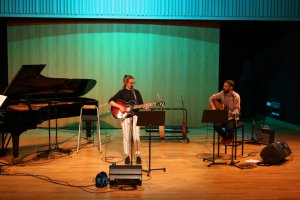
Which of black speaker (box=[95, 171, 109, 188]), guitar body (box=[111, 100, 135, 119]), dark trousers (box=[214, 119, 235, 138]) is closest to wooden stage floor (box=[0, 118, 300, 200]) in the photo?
black speaker (box=[95, 171, 109, 188])

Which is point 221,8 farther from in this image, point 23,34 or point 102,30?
point 23,34

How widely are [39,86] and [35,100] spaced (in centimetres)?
31

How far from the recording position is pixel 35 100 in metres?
8.80

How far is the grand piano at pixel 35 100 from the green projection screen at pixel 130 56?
2123mm

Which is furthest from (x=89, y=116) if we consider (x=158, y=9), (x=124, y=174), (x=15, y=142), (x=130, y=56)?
(x=158, y=9)

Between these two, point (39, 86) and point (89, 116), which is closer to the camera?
point (39, 86)

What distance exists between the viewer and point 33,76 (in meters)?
8.11

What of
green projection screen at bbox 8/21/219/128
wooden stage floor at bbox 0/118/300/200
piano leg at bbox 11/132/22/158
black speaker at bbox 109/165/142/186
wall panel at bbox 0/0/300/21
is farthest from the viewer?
green projection screen at bbox 8/21/219/128

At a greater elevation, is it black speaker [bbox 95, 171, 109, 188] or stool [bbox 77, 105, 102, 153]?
stool [bbox 77, 105, 102, 153]

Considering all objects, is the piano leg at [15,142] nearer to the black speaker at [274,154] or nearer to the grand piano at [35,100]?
the grand piano at [35,100]

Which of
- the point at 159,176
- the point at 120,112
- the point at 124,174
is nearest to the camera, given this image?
the point at 124,174

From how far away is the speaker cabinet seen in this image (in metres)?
9.45

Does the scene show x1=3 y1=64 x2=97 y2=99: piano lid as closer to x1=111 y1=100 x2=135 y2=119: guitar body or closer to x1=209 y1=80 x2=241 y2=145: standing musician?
x1=111 y1=100 x2=135 y2=119: guitar body

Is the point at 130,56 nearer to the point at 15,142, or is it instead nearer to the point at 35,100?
the point at 35,100
